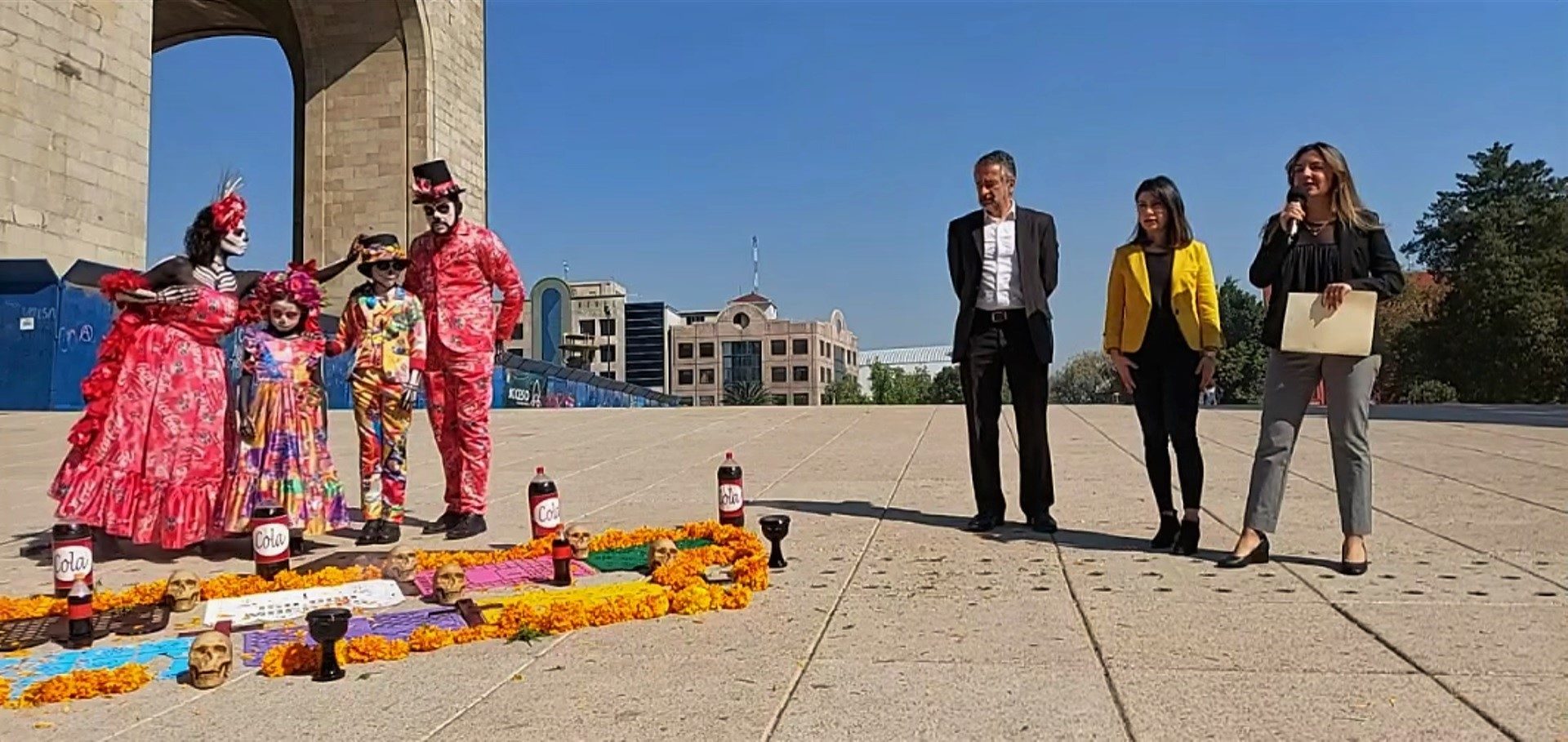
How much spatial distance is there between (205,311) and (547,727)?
12.9ft

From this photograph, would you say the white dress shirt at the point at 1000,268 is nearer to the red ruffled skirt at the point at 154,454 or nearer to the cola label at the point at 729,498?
the cola label at the point at 729,498

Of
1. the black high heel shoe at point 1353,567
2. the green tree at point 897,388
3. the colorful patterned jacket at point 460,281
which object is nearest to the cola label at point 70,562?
the colorful patterned jacket at point 460,281

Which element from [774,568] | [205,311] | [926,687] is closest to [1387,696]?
[926,687]

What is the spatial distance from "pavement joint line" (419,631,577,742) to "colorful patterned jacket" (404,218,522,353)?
8.83 ft

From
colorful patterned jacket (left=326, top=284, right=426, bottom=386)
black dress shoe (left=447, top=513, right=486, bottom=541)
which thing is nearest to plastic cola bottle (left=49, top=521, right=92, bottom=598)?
colorful patterned jacket (left=326, top=284, right=426, bottom=386)

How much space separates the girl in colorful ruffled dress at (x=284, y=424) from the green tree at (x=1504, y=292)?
4625 centimetres

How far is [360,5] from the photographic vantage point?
29.9 metres

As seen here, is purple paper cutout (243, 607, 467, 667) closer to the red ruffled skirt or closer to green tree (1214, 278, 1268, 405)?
the red ruffled skirt

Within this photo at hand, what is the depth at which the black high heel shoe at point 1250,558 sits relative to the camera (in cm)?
470

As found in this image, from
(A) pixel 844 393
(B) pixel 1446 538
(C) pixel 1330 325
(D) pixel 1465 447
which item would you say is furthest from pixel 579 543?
(A) pixel 844 393

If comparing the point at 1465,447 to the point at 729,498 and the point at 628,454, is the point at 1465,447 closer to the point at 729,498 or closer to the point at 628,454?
the point at 628,454

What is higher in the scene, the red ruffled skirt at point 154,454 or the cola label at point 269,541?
the red ruffled skirt at point 154,454

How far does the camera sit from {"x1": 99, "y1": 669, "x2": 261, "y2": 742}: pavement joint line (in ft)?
9.37

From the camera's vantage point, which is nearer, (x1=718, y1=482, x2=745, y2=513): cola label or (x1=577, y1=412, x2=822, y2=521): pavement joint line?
(x1=718, y1=482, x2=745, y2=513): cola label
